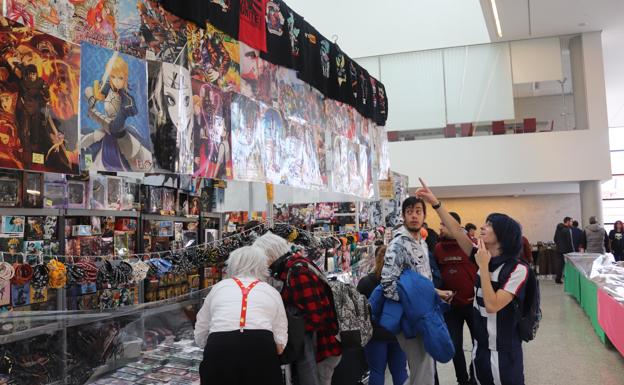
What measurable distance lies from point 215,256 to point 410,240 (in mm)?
1218

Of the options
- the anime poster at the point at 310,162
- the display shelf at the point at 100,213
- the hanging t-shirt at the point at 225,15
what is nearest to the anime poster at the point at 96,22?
the hanging t-shirt at the point at 225,15

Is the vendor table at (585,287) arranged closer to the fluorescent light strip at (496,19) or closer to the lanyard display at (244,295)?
the lanyard display at (244,295)

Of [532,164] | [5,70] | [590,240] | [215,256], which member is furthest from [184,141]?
[532,164]

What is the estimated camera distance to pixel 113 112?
2.21 m

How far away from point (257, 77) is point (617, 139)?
23.4m

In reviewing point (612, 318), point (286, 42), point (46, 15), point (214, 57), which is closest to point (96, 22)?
point (46, 15)

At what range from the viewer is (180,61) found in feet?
8.53

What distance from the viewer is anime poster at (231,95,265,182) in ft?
9.78

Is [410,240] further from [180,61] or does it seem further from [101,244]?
[101,244]

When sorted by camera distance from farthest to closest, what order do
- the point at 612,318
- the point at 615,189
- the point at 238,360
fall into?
1. the point at 615,189
2. the point at 612,318
3. the point at 238,360

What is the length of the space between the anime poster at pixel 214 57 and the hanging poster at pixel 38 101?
718 mm

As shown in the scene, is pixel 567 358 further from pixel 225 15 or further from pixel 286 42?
pixel 225 15

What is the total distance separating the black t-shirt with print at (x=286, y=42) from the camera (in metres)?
3.45

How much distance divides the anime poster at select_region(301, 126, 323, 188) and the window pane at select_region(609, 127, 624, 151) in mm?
21826
